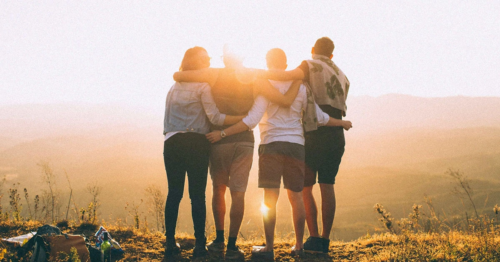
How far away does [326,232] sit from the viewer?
408 centimetres

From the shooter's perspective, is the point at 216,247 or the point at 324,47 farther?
the point at 324,47

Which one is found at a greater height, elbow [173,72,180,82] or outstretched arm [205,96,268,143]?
elbow [173,72,180,82]

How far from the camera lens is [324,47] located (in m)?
4.19

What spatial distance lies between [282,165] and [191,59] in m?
1.53

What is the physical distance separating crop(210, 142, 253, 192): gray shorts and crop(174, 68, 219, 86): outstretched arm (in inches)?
28.8

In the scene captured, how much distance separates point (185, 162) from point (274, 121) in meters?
1.06

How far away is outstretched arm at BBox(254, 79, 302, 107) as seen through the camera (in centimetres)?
371

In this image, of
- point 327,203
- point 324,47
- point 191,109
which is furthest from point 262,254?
point 324,47

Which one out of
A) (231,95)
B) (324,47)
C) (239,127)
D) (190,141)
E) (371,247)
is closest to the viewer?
(190,141)

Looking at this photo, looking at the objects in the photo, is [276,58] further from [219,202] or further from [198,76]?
[219,202]

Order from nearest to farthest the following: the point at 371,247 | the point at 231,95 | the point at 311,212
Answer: the point at 231,95 < the point at 311,212 < the point at 371,247

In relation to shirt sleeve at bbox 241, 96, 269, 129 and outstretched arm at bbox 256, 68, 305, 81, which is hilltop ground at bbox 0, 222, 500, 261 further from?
outstretched arm at bbox 256, 68, 305, 81

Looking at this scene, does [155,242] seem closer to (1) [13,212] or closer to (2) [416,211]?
(1) [13,212]

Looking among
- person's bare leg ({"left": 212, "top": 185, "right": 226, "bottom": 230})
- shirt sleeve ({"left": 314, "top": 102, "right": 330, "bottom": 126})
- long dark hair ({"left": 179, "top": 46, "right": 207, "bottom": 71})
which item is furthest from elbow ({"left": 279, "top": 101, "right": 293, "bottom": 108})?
person's bare leg ({"left": 212, "top": 185, "right": 226, "bottom": 230})
